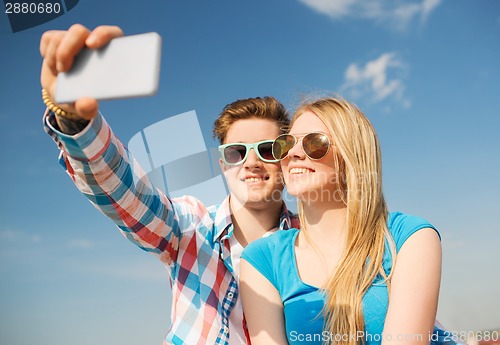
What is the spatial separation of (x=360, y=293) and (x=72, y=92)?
2.19 m

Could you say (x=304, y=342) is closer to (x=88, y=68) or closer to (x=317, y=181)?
(x=317, y=181)

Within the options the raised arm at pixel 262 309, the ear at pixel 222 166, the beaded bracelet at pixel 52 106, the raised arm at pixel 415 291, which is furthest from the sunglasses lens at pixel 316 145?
the beaded bracelet at pixel 52 106

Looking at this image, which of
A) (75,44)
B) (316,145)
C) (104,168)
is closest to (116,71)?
(75,44)

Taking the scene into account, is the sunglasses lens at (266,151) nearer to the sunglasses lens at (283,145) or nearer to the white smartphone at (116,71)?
the sunglasses lens at (283,145)

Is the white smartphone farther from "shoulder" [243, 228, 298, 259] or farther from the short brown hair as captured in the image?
the short brown hair

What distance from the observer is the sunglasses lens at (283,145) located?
3602 millimetres

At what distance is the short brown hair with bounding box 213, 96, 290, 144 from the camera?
4.72 m

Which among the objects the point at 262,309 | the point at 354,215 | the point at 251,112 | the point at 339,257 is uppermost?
the point at 251,112

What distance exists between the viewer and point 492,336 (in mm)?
3910

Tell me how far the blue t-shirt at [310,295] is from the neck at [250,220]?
32.3 inches

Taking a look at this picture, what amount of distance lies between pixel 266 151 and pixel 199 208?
0.83 m

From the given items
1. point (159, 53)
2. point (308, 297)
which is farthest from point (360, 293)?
point (159, 53)

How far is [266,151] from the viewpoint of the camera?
14.4 ft

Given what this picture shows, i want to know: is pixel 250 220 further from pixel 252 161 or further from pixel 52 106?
pixel 52 106
